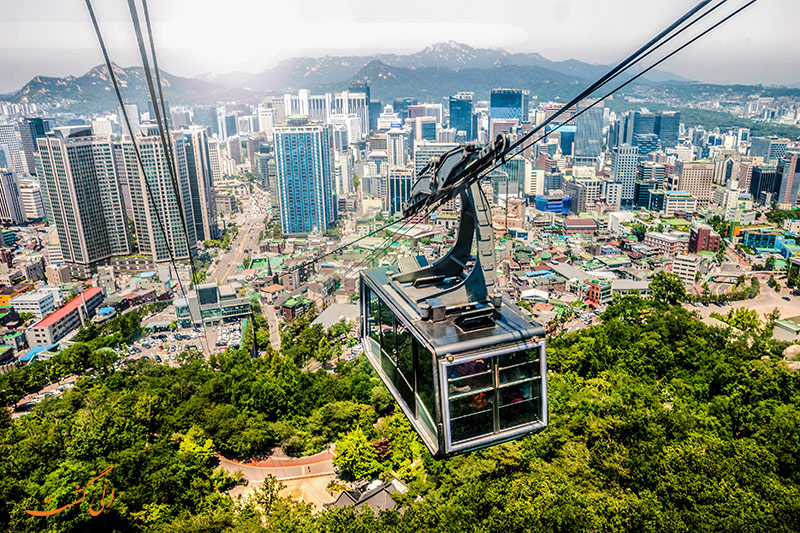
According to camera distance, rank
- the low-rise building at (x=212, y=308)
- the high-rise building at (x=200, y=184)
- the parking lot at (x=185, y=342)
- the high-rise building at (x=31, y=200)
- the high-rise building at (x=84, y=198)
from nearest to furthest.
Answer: the parking lot at (x=185, y=342) < the low-rise building at (x=212, y=308) < the high-rise building at (x=84, y=198) < the high-rise building at (x=200, y=184) < the high-rise building at (x=31, y=200)

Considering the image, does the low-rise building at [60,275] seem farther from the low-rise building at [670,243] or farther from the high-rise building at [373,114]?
the high-rise building at [373,114]

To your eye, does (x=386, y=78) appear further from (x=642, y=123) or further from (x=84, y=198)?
(x=84, y=198)

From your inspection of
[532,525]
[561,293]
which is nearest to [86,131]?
[561,293]

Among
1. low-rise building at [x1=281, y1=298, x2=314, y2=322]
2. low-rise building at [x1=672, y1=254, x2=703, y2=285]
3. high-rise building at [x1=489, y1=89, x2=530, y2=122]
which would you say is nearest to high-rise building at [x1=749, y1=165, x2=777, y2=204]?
low-rise building at [x1=672, y1=254, x2=703, y2=285]

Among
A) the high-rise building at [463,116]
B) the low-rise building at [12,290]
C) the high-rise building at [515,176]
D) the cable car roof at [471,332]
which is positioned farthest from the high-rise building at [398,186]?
the cable car roof at [471,332]

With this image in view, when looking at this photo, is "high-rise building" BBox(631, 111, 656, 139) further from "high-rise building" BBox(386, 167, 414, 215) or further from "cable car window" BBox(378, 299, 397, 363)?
"cable car window" BBox(378, 299, 397, 363)

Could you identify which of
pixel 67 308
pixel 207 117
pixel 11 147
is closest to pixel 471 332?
pixel 67 308

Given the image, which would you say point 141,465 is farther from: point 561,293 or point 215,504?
point 561,293
